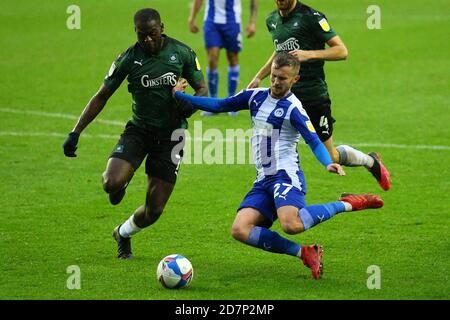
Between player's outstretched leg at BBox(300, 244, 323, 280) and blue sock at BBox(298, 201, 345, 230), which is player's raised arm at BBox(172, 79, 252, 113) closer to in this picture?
blue sock at BBox(298, 201, 345, 230)

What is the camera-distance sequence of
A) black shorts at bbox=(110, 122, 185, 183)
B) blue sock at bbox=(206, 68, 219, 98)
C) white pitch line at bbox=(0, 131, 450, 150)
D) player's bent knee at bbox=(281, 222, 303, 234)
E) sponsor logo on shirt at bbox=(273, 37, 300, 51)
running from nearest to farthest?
player's bent knee at bbox=(281, 222, 303, 234) < black shorts at bbox=(110, 122, 185, 183) < sponsor logo on shirt at bbox=(273, 37, 300, 51) < white pitch line at bbox=(0, 131, 450, 150) < blue sock at bbox=(206, 68, 219, 98)

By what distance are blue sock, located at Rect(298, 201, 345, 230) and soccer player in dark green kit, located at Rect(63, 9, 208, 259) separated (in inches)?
62.1

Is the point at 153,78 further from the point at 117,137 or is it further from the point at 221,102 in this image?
the point at 117,137

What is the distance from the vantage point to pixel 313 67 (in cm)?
1095

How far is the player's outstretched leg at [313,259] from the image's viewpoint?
8.96 meters

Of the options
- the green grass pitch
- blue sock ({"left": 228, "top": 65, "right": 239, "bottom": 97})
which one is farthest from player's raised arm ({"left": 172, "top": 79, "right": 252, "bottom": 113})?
blue sock ({"left": 228, "top": 65, "right": 239, "bottom": 97})

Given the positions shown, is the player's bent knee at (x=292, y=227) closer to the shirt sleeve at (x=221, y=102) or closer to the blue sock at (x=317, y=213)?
the blue sock at (x=317, y=213)

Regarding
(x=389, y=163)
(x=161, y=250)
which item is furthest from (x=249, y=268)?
(x=389, y=163)

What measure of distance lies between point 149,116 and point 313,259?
2210 millimetres

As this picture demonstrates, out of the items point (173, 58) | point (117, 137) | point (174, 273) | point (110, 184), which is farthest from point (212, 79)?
point (174, 273)

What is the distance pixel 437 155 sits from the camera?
14.5 meters

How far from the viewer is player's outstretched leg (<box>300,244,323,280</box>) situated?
29.4 ft
